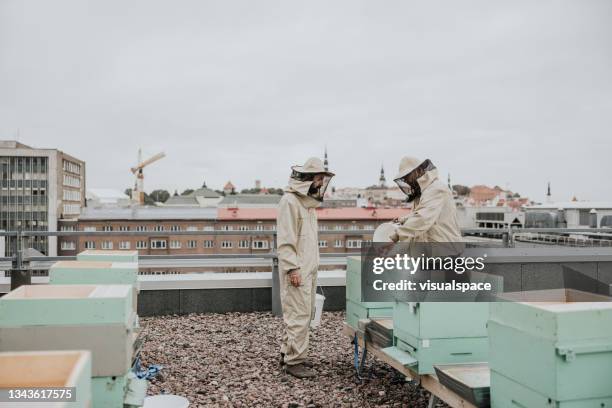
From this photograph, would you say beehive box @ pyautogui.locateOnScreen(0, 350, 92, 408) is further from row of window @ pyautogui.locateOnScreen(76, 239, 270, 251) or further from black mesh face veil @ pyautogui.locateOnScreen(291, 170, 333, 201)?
row of window @ pyautogui.locateOnScreen(76, 239, 270, 251)

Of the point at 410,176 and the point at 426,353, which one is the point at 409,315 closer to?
the point at 426,353

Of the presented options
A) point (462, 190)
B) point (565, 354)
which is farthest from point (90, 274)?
point (462, 190)

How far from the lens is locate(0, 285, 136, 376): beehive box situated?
2.21 metres

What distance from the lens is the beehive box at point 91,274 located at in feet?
10.3

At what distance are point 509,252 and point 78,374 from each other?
6.34 meters

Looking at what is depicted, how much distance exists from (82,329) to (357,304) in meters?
2.43

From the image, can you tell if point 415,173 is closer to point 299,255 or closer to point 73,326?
point 299,255

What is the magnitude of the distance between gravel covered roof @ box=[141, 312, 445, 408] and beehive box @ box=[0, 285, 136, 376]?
4.99ft

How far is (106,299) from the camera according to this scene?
2.26m

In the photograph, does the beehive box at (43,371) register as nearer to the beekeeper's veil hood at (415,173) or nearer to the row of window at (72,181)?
the beekeeper's veil hood at (415,173)

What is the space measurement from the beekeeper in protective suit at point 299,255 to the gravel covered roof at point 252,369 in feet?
0.88

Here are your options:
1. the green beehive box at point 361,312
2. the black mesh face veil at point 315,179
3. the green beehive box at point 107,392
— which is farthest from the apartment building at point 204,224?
the green beehive box at point 107,392

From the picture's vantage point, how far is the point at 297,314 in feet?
13.7

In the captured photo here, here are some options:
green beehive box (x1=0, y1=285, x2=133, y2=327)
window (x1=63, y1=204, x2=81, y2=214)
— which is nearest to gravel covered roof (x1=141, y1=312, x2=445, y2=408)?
green beehive box (x1=0, y1=285, x2=133, y2=327)
